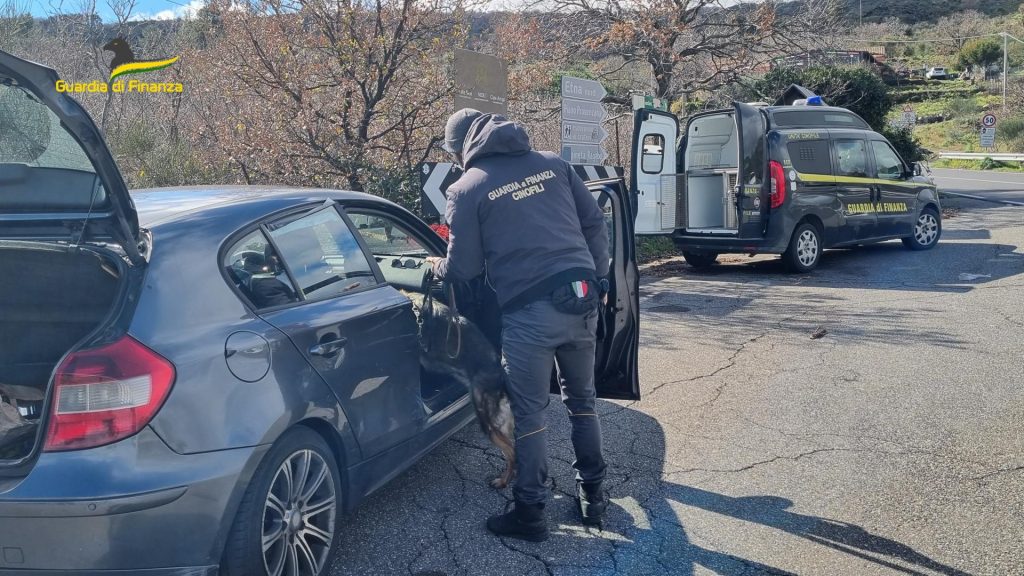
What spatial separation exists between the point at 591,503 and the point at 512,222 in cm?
143

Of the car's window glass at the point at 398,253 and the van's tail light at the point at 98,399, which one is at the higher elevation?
the car's window glass at the point at 398,253

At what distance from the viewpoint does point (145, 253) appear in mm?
2920

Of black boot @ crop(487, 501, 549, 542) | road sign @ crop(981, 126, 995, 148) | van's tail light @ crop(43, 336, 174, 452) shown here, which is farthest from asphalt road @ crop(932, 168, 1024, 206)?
van's tail light @ crop(43, 336, 174, 452)

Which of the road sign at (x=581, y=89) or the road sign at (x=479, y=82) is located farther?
the road sign at (x=581, y=89)

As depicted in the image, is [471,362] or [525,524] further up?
[471,362]

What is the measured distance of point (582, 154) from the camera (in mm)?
9234

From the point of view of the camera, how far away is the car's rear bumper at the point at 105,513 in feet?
8.50

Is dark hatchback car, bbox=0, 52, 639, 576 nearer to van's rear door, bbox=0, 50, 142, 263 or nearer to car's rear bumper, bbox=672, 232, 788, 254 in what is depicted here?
van's rear door, bbox=0, 50, 142, 263

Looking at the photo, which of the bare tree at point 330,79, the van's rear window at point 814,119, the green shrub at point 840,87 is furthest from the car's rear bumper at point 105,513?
the green shrub at point 840,87

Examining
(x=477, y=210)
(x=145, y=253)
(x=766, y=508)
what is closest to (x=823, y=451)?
(x=766, y=508)

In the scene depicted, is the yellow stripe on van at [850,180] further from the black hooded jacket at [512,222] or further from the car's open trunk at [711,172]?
the black hooded jacket at [512,222]

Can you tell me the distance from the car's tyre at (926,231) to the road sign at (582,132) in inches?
259

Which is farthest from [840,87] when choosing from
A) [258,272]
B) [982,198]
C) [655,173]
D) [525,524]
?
[258,272]

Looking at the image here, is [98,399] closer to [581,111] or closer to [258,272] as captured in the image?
[258,272]
